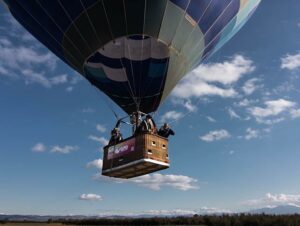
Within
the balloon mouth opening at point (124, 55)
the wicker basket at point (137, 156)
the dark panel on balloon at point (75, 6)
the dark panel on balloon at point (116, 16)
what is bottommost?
the wicker basket at point (137, 156)

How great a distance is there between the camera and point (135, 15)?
13844 mm

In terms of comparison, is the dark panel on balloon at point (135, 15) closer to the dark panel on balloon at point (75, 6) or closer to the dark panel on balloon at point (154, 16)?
the dark panel on balloon at point (154, 16)

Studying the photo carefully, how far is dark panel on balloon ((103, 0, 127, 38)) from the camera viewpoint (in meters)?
13.6

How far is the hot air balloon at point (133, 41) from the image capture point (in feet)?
45.2

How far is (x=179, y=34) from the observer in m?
14.8

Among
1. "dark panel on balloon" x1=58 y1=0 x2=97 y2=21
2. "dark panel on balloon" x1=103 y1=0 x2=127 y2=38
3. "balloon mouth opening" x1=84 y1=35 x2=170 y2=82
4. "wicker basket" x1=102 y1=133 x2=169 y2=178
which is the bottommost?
"wicker basket" x1=102 y1=133 x2=169 y2=178

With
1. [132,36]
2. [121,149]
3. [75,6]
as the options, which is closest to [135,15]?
[132,36]

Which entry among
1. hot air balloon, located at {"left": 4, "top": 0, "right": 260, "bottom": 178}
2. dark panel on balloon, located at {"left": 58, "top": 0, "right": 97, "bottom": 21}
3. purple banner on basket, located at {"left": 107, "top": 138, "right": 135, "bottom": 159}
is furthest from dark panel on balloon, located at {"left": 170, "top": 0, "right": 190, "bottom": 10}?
purple banner on basket, located at {"left": 107, "top": 138, "right": 135, "bottom": 159}

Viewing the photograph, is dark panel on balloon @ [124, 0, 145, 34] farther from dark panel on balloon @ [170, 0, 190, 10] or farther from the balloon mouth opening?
dark panel on balloon @ [170, 0, 190, 10]

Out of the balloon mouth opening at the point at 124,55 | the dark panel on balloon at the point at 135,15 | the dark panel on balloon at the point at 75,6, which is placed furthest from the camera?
the balloon mouth opening at the point at 124,55

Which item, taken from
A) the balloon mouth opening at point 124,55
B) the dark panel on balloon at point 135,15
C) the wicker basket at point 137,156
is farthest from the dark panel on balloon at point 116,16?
the wicker basket at point 137,156

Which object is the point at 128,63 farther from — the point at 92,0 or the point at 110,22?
the point at 92,0

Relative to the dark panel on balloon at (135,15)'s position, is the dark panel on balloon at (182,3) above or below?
above

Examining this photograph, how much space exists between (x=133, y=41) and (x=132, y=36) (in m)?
0.26
